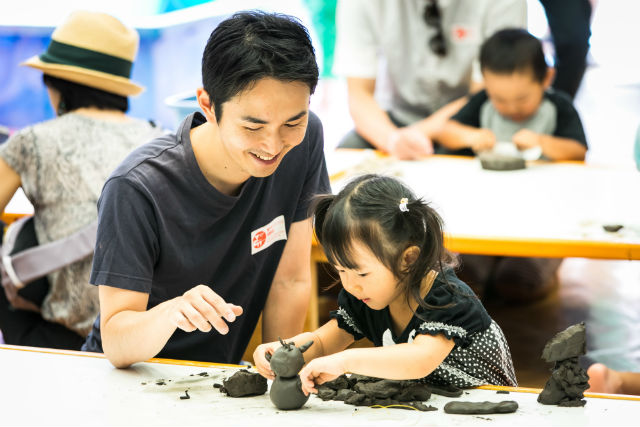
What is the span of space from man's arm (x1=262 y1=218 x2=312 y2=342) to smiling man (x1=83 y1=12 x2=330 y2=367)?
18 millimetres

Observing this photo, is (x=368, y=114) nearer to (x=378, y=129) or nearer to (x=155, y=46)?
(x=378, y=129)

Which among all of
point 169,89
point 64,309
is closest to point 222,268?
point 64,309

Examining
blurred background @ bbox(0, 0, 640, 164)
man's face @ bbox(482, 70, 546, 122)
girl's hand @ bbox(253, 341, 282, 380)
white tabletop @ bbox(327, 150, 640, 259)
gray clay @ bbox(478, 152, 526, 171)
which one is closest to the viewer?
girl's hand @ bbox(253, 341, 282, 380)

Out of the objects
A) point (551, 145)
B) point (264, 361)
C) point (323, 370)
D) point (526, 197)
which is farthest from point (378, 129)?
point (323, 370)

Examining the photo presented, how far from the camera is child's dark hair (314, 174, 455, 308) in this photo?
63.1 inches

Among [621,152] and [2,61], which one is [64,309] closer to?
[2,61]

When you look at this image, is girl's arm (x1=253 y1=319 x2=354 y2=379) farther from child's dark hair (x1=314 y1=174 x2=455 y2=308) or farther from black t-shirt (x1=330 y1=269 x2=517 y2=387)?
child's dark hair (x1=314 y1=174 x2=455 y2=308)

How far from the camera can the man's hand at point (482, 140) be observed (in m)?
3.42

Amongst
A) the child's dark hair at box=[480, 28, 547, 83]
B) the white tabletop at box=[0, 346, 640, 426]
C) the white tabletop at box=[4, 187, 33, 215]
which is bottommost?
the white tabletop at box=[4, 187, 33, 215]

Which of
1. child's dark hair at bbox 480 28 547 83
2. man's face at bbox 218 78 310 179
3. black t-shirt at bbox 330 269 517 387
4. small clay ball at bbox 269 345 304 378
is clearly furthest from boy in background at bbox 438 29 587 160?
small clay ball at bbox 269 345 304 378

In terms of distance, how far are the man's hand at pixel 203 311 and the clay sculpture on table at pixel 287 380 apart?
0.11m

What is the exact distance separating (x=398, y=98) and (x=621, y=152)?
2.93 metres

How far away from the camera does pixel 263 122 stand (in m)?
1.60

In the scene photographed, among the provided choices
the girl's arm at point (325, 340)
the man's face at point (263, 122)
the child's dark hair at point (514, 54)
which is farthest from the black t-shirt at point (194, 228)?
the child's dark hair at point (514, 54)
